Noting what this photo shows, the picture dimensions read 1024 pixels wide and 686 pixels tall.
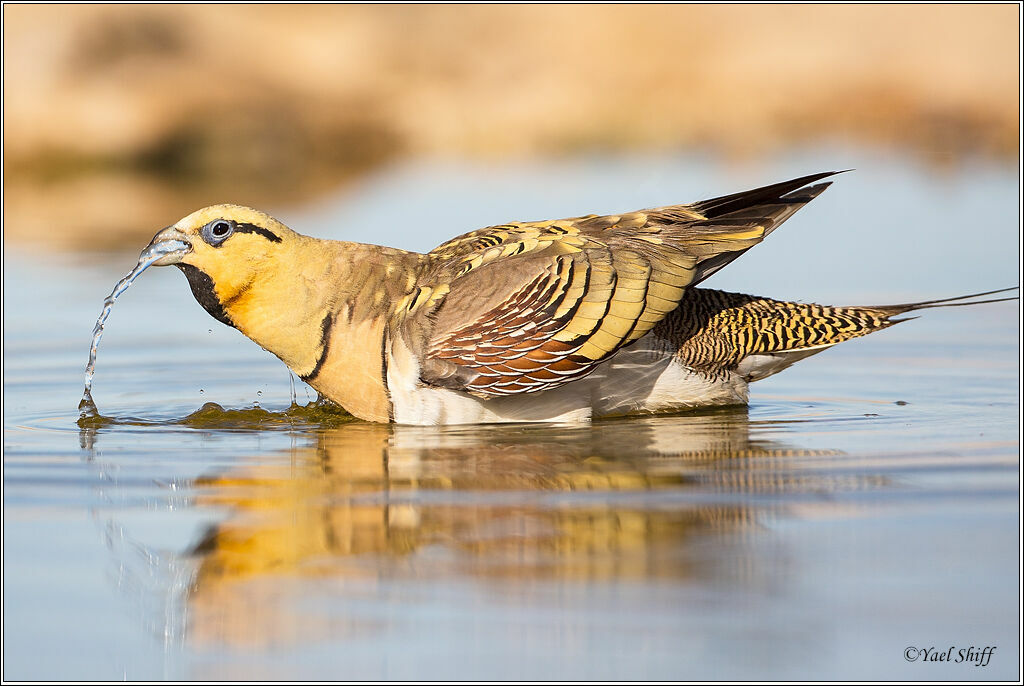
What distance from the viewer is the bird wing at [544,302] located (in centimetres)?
752

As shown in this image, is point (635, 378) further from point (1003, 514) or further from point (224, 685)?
point (224, 685)

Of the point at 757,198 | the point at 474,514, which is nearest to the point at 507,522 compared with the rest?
the point at 474,514

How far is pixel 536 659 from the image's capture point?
4363 millimetres

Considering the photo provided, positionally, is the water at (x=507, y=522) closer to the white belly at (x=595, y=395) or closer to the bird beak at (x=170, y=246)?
the white belly at (x=595, y=395)

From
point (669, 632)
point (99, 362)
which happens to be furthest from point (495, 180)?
point (669, 632)

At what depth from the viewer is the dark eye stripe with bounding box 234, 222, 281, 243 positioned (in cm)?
765

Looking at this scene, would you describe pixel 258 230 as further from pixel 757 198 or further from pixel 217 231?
pixel 757 198

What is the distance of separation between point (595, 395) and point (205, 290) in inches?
86.3

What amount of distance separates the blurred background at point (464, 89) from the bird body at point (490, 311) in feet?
43.7

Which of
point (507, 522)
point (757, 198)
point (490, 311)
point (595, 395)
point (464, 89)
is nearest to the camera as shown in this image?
point (507, 522)

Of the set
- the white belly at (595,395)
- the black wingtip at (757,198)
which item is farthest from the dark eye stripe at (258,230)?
the black wingtip at (757,198)

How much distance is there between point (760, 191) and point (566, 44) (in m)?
21.5

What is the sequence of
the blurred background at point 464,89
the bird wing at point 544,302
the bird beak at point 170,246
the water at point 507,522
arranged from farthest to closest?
1. the blurred background at point 464,89
2. the bird beak at point 170,246
3. the bird wing at point 544,302
4. the water at point 507,522

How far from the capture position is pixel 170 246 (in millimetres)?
7625
